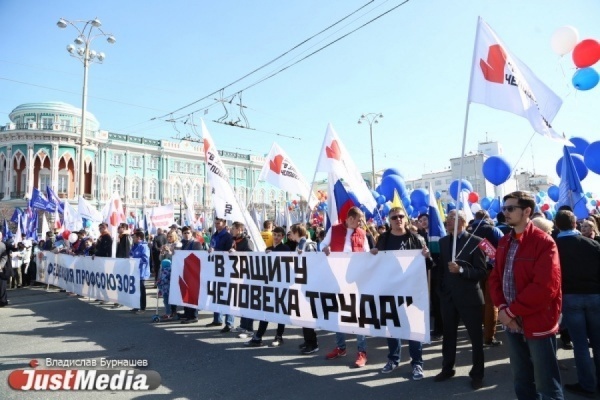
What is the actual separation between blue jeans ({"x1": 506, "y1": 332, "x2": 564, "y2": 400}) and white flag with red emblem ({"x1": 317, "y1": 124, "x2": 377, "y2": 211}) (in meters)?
4.87

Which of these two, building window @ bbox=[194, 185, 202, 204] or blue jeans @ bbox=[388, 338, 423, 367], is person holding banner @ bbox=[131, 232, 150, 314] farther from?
building window @ bbox=[194, 185, 202, 204]

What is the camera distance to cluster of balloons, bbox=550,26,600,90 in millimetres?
7086

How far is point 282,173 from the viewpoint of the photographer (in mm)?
9031

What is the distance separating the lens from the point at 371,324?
499 cm

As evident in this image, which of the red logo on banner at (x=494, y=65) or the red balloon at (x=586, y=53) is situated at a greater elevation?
the red balloon at (x=586, y=53)

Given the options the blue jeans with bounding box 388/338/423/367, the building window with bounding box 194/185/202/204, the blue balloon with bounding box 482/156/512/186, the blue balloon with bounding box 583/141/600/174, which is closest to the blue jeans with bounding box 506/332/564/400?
the blue jeans with bounding box 388/338/423/367

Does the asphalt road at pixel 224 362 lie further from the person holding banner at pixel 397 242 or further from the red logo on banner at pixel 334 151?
the red logo on banner at pixel 334 151

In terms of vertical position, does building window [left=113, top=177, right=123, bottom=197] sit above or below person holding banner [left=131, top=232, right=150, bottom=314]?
above

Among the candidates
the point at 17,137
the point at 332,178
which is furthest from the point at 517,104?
the point at 17,137

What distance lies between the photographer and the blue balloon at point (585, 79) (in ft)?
23.6

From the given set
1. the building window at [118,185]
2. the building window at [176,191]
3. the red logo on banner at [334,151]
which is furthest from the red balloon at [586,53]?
the building window at [176,191]

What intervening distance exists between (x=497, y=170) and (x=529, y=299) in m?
8.24

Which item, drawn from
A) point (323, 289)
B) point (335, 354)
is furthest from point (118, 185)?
point (323, 289)

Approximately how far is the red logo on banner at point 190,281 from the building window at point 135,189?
56908 mm
